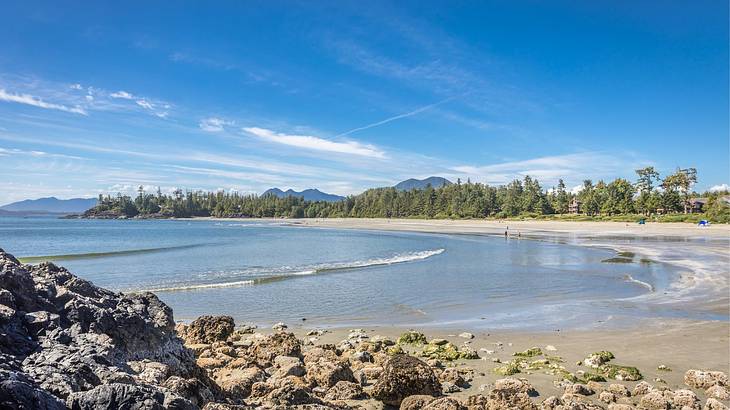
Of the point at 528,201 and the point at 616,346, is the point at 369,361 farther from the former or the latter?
the point at 528,201

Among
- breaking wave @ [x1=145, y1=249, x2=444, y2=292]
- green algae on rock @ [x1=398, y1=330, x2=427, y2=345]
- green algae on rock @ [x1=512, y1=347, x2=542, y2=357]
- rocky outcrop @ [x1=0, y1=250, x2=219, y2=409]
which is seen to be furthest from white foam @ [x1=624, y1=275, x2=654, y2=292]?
rocky outcrop @ [x1=0, y1=250, x2=219, y2=409]

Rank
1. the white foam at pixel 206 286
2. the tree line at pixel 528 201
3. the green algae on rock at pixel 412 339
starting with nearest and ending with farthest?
the green algae on rock at pixel 412 339
the white foam at pixel 206 286
the tree line at pixel 528 201

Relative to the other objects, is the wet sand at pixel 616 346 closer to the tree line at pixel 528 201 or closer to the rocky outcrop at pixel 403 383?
the rocky outcrop at pixel 403 383

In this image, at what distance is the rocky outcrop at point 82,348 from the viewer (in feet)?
10.6

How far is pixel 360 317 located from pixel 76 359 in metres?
11.4

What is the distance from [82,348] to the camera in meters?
4.39

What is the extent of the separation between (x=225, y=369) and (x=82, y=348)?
3112mm

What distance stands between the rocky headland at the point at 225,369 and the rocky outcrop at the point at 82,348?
0.5 inches

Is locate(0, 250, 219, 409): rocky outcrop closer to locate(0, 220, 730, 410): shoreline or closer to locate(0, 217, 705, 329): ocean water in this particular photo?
locate(0, 220, 730, 410): shoreline

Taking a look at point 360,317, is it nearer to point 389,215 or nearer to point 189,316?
point 189,316

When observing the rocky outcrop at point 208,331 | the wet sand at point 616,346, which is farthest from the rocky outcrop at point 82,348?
the wet sand at point 616,346

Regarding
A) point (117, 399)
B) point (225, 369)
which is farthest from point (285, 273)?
point (117, 399)

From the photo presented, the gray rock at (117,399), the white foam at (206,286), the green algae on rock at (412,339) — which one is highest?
the gray rock at (117,399)

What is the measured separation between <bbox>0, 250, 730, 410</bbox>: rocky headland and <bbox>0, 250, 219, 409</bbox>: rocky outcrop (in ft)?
0.05
